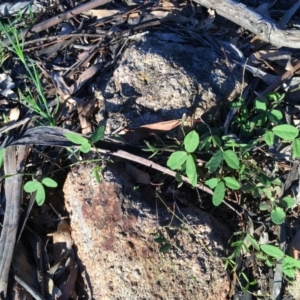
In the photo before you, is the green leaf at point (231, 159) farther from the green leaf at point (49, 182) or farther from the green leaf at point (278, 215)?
the green leaf at point (49, 182)

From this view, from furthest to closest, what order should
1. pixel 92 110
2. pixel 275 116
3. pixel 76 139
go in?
1. pixel 92 110
2. pixel 275 116
3. pixel 76 139

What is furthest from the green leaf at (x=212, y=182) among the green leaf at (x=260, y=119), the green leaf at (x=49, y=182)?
the green leaf at (x=49, y=182)

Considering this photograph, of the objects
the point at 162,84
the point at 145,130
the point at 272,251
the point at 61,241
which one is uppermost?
the point at 162,84

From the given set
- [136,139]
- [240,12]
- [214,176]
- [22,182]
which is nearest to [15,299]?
[22,182]

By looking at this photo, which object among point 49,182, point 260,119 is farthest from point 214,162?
point 49,182

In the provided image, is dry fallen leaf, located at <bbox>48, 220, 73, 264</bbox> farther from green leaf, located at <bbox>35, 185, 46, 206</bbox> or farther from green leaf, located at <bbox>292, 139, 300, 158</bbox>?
green leaf, located at <bbox>292, 139, 300, 158</bbox>

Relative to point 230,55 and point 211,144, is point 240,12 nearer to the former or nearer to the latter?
point 230,55

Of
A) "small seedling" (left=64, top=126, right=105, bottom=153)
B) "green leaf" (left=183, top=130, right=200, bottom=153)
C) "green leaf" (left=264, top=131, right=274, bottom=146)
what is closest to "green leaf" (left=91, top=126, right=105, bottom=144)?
"small seedling" (left=64, top=126, right=105, bottom=153)

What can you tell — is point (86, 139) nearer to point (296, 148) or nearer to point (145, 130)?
point (145, 130)
